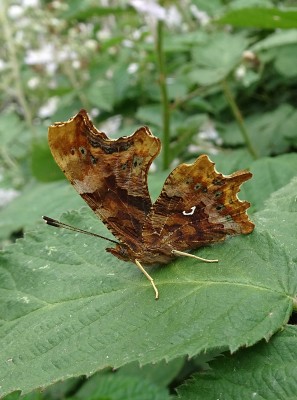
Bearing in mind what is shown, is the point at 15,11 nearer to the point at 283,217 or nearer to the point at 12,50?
the point at 12,50

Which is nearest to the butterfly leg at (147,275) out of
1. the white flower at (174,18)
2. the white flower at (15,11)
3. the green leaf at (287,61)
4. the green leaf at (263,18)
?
the green leaf at (263,18)

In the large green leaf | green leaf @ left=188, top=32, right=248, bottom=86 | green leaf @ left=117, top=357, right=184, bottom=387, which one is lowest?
green leaf @ left=117, top=357, right=184, bottom=387

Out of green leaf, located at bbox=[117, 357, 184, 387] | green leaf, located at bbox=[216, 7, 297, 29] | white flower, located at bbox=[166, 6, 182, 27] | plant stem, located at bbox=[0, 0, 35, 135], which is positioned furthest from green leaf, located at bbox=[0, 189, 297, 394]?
white flower, located at bbox=[166, 6, 182, 27]

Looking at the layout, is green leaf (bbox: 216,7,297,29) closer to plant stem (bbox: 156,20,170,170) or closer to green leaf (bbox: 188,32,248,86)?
plant stem (bbox: 156,20,170,170)

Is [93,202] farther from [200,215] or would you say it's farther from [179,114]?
[179,114]

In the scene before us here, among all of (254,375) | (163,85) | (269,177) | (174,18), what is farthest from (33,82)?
(254,375)

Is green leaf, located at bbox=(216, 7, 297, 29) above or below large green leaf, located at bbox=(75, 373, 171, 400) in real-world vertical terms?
above

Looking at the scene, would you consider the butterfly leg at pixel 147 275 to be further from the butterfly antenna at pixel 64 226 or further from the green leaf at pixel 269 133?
the green leaf at pixel 269 133
